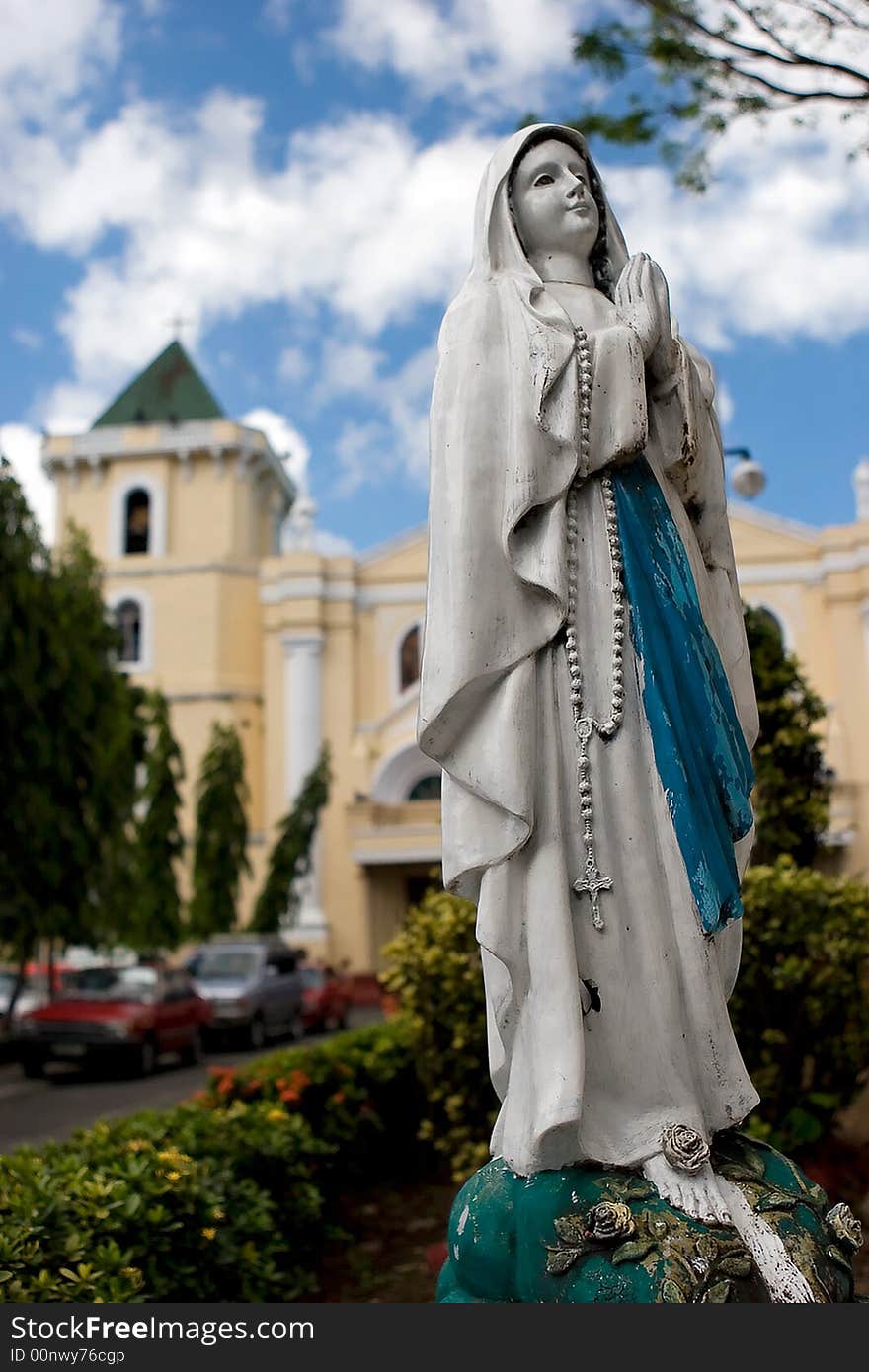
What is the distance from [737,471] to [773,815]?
22.7 feet

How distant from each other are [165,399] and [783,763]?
97.1 ft

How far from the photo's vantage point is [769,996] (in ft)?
19.2

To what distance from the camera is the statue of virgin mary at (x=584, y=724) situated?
2279mm

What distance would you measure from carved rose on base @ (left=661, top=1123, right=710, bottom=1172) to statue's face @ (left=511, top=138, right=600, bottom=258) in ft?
6.17

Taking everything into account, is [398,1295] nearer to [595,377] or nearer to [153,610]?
[595,377]

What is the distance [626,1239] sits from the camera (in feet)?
6.93

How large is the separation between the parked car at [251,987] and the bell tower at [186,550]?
34.1 ft

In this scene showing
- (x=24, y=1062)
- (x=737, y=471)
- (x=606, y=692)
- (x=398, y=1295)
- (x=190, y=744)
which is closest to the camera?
(x=606, y=692)

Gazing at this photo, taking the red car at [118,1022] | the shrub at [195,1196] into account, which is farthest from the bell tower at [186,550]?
the shrub at [195,1196]

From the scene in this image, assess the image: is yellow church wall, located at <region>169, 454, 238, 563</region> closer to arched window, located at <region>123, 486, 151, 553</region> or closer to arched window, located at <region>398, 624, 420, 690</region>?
arched window, located at <region>123, 486, 151, 553</region>

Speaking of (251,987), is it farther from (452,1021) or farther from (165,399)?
(165,399)

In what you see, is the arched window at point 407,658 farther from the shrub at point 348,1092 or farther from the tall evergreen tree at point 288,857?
the shrub at point 348,1092

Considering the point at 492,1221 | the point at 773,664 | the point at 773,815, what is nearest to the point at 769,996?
the point at 773,815

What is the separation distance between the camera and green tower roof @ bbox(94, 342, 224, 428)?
108 ft
